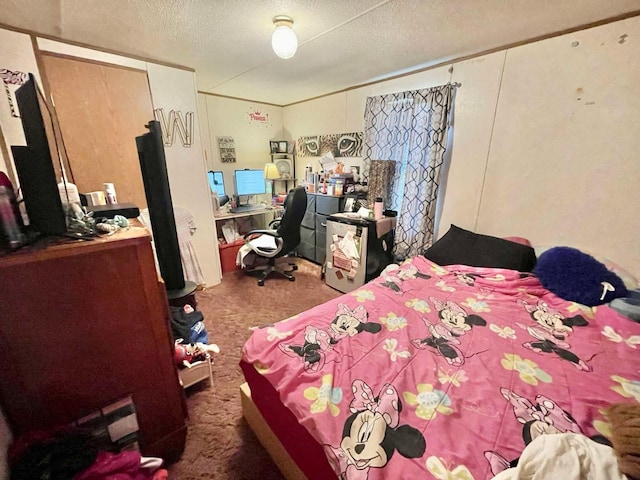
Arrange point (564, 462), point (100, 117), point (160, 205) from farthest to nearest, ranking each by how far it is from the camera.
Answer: point (100, 117) → point (160, 205) → point (564, 462)

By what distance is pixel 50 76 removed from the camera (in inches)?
74.7

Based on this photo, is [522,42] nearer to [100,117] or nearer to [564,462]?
[564,462]

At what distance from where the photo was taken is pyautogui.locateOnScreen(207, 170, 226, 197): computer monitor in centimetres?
343

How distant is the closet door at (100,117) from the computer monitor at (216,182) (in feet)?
3.63

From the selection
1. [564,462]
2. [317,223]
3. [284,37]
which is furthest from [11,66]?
[564,462]

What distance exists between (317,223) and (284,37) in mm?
2140

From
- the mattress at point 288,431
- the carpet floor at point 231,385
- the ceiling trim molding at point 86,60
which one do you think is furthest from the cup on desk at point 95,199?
the mattress at point 288,431

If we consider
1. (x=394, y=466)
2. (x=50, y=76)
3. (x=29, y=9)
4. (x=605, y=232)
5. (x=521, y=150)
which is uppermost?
(x=29, y=9)

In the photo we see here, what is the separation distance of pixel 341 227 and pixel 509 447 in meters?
2.19

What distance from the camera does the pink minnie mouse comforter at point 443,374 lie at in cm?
81

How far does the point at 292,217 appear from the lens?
9.64ft

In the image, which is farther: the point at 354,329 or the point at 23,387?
the point at 354,329

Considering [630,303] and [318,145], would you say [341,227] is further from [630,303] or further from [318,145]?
[630,303]

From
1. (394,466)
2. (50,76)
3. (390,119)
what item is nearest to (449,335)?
(394,466)
